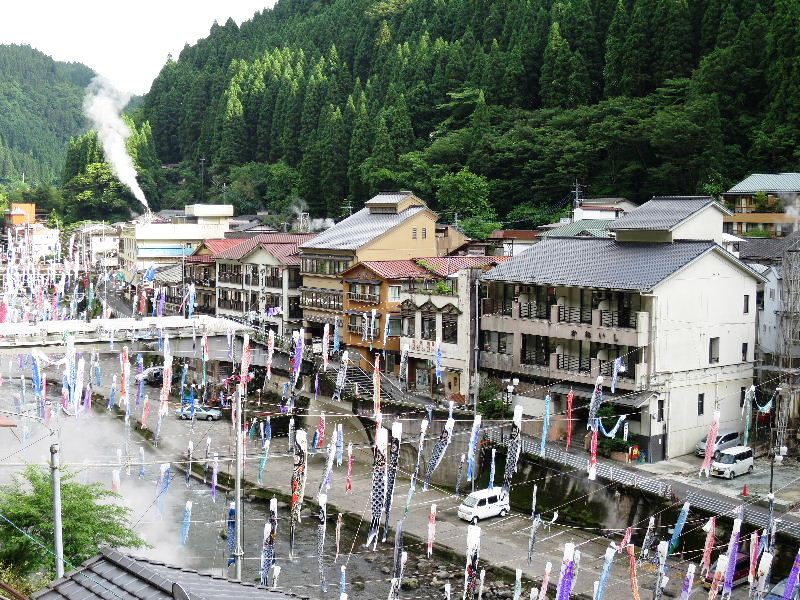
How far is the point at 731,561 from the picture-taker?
64.5ft

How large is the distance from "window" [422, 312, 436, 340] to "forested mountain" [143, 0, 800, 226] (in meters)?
17.8

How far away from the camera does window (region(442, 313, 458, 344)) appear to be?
31.4 m

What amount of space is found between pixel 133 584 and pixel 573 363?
22402 millimetres

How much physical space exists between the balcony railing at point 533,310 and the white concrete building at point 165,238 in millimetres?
34621

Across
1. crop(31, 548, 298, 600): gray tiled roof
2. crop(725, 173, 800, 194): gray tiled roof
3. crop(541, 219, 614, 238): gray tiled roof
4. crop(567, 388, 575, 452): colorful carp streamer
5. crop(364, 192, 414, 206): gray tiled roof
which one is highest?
crop(725, 173, 800, 194): gray tiled roof

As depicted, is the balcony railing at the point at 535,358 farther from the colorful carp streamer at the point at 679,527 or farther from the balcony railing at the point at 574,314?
the colorful carp streamer at the point at 679,527

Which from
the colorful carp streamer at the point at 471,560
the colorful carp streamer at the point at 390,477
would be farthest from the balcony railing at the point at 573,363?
the colorful carp streamer at the point at 471,560

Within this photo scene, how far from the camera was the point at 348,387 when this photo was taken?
33.9 metres

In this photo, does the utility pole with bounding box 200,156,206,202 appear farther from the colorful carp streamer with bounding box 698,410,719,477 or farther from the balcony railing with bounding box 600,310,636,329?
the colorful carp streamer with bounding box 698,410,719,477

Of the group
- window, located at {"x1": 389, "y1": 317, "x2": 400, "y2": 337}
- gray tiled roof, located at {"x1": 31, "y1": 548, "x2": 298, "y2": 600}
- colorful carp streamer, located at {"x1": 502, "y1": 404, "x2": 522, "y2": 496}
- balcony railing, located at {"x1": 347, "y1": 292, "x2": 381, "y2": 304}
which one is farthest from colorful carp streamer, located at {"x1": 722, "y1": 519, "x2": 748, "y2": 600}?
balcony railing, located at {"x1": 347, "y1": 292, "x2": 381, "y2": 304}

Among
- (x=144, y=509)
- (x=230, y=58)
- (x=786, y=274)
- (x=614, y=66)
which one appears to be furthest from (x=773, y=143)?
(x=230, y=58)

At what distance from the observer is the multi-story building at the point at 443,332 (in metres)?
30.6

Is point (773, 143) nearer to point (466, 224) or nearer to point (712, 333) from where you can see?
point (466, 224)

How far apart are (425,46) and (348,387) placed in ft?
143
